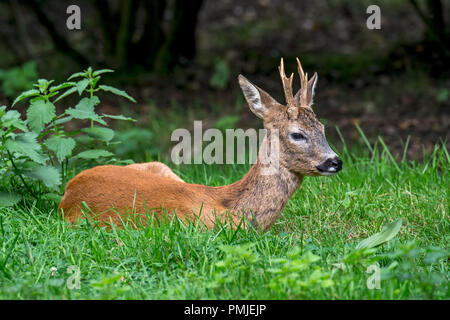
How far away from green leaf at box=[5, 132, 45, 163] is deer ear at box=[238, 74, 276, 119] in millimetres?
1360

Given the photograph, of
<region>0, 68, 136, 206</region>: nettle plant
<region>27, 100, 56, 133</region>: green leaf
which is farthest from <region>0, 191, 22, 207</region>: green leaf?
<region>27, 100, 56, 133</region>: green leaf

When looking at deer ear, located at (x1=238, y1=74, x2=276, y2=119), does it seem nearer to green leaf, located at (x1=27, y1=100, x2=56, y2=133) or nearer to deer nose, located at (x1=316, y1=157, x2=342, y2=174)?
deer nose, located at (x1=316, y1=157, x2=342, y2=174)

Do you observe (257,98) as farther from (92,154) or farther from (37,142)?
(37,142)

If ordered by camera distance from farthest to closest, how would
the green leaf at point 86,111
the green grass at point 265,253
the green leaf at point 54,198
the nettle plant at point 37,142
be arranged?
1. the green leaf at point 54,198
2. the green leaf at point 86,111
3. the nettle plant at point 37,142
4. the green grass at point 265,253

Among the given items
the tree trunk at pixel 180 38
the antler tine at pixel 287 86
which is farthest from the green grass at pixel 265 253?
the tree trunk at pixel 180 38

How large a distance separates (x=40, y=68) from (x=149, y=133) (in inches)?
110

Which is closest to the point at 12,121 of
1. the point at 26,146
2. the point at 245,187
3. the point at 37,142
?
the point at 26,146

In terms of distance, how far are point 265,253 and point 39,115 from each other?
1792 millimetres

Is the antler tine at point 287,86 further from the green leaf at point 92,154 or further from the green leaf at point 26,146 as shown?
the green leaf at point 26,146

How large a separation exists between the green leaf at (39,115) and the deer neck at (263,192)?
1.24 meters

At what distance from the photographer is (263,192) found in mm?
4074

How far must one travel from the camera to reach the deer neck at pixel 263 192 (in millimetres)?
4055

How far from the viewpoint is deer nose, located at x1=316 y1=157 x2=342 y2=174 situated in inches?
155

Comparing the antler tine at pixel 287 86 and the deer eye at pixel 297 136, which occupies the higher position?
the antler tine at pixel 287 86
